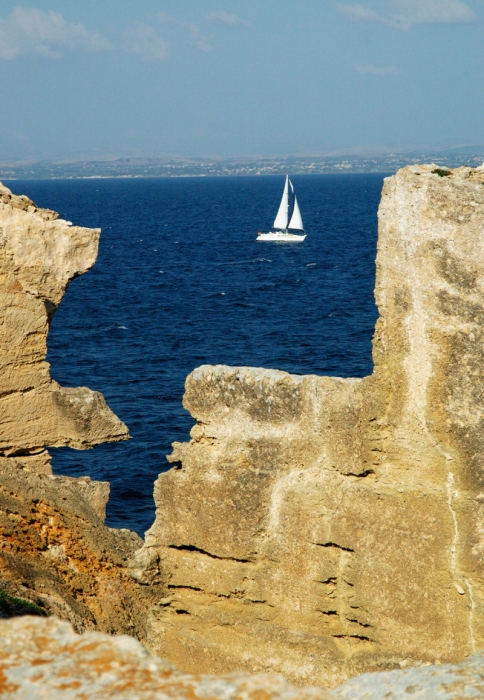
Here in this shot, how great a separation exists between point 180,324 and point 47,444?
3857 centimetres

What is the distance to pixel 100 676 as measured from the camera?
4.70 meters

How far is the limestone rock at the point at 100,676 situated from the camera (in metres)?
4.55

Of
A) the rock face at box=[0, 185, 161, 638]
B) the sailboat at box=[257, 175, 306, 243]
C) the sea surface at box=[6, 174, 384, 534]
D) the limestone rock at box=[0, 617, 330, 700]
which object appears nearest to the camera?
the limestone rock at box=[0, 617, 330, 700]

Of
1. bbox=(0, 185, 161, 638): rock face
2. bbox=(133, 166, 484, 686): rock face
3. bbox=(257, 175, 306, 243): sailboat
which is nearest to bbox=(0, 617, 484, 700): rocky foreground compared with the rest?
bbox=(133, 166, 484, 686): rock face

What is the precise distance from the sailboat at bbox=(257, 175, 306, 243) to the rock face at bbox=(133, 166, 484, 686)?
3430 inches

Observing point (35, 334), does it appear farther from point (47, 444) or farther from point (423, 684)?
point (423, 684)

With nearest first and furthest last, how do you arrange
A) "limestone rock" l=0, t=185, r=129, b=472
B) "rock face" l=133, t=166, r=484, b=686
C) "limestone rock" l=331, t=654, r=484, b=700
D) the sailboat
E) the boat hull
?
"limestone rock" l=331, t=654, r=484, b=700 < "rock face" l=133, t=166, r=484, b=686 < "limestone rock" l=0, t=185, r=129, b=472 < the boat hull < the sailboat

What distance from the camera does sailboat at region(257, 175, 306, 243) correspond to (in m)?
96.2

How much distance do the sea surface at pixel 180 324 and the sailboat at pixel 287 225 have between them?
170cm

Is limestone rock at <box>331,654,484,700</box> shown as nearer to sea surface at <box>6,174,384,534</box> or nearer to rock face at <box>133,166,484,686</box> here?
rock face at <box>133,166,484,686</box>

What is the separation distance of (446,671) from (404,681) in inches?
12.4

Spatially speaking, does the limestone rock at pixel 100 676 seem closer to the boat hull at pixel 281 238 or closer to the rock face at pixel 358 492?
the rock face at pixel 358 492

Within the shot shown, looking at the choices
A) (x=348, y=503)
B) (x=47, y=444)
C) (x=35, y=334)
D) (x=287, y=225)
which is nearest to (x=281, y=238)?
(x=287, y=225)

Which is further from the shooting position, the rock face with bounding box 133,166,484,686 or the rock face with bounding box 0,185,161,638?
the rock face with bounding box 0,185,161,638
